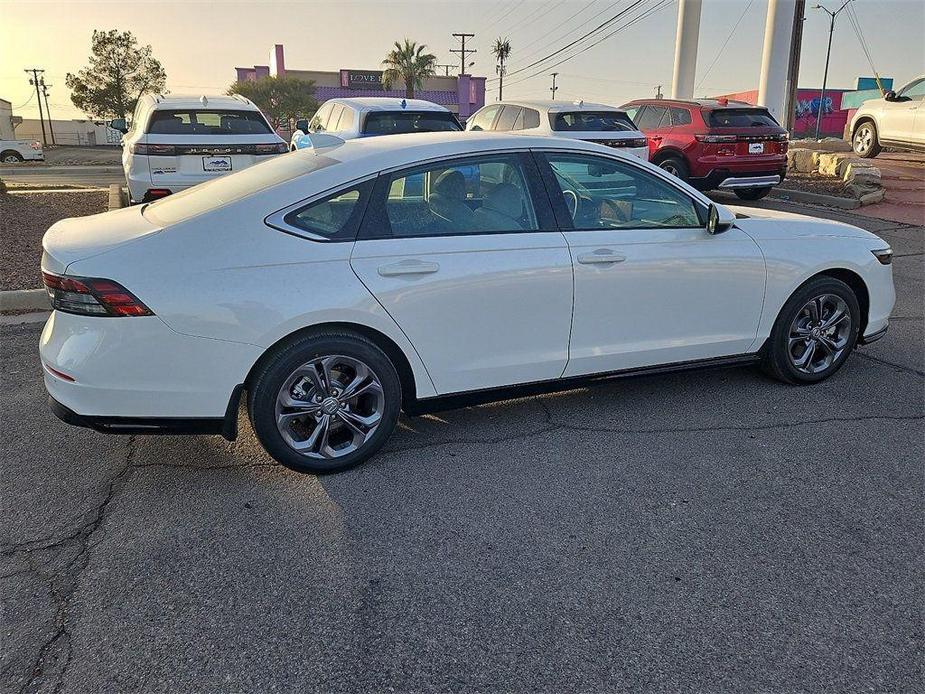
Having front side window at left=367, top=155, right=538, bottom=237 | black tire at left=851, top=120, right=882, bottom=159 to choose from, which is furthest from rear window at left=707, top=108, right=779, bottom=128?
front side window at left=367, top=155, right=538, bottom=237

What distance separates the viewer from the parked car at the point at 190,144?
860 cm

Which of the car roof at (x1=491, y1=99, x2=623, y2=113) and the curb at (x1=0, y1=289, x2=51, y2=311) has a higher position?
the car roof at (x1=491, y1=99, x2=623, y2=113)

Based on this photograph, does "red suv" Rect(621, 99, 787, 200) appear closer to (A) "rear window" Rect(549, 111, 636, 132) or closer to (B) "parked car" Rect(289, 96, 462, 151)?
(A) "rear window" Rect(549, 111, 636, 132)

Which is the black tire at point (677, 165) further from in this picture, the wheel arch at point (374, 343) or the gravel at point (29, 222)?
the wheel arch at point (374, 343)

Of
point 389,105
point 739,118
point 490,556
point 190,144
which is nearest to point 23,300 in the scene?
point 190,144

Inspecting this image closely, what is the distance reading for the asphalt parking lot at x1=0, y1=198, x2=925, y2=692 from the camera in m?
2.44

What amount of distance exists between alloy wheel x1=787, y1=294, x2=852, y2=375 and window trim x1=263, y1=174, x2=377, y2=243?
281cm

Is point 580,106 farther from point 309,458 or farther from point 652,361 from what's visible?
point 309,458

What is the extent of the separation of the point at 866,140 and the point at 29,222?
16333 mm

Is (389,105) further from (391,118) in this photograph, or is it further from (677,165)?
(677,165)

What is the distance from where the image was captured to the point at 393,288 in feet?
11.7

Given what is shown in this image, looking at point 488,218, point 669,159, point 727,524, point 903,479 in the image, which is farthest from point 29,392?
point 669,159

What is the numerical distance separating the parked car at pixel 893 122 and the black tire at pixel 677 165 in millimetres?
5868

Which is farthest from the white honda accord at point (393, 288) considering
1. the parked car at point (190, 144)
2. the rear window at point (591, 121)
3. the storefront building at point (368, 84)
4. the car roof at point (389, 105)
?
the storefront building at point (368, 84)
